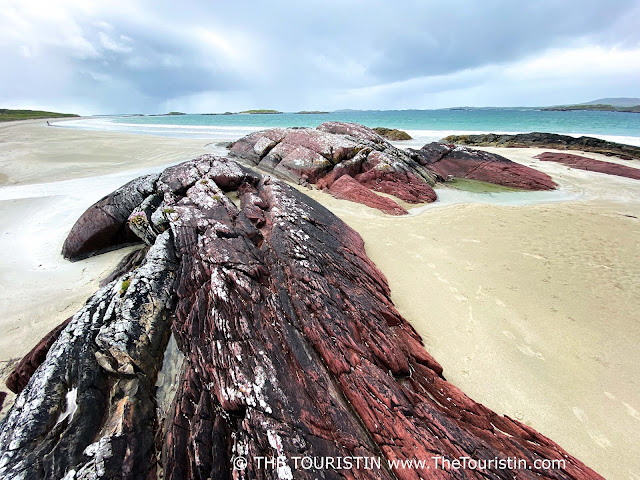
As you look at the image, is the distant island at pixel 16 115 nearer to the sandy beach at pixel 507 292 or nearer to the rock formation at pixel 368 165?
the rock formation at pixel 368 165

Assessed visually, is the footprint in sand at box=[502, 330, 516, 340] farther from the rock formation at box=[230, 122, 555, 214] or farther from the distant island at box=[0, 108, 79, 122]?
the distant island at box=[0, 108, 79, 122]

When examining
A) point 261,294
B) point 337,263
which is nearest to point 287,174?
point 337,263

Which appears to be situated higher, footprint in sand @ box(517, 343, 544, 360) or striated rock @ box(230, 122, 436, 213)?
striated rock @ box(230, 122, 436, 213)

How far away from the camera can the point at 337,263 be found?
252 inches

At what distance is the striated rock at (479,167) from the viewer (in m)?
17.1

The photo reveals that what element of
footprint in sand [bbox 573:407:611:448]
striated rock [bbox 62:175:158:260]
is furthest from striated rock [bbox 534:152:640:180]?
striated rock [bbox 62:175:158:260]

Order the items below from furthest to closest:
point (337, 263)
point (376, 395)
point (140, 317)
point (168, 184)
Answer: point (168, 184)
point (337, 263)
point (140, 317)
point (376, 395)

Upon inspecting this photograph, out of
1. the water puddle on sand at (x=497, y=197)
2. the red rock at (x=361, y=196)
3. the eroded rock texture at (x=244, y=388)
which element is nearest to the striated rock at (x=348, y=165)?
the red rock at (x=361, y=196)

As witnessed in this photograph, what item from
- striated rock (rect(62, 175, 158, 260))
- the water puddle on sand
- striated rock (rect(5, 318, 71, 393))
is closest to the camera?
striated rock (rect(5, 318, 71, 393))

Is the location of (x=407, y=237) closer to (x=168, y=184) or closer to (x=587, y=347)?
(x=587, y=347)

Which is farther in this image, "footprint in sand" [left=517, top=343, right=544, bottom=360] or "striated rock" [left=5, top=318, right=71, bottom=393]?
"footprint in sand" [left=517, top=343, right=544, bottom=360]

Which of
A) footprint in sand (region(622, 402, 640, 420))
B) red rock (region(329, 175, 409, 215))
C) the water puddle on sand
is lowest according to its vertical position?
footprint in sand (region(622, 402, 640, 420))

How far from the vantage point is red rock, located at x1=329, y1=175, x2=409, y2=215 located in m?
12.7

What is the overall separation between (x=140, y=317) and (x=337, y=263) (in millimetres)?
3999
